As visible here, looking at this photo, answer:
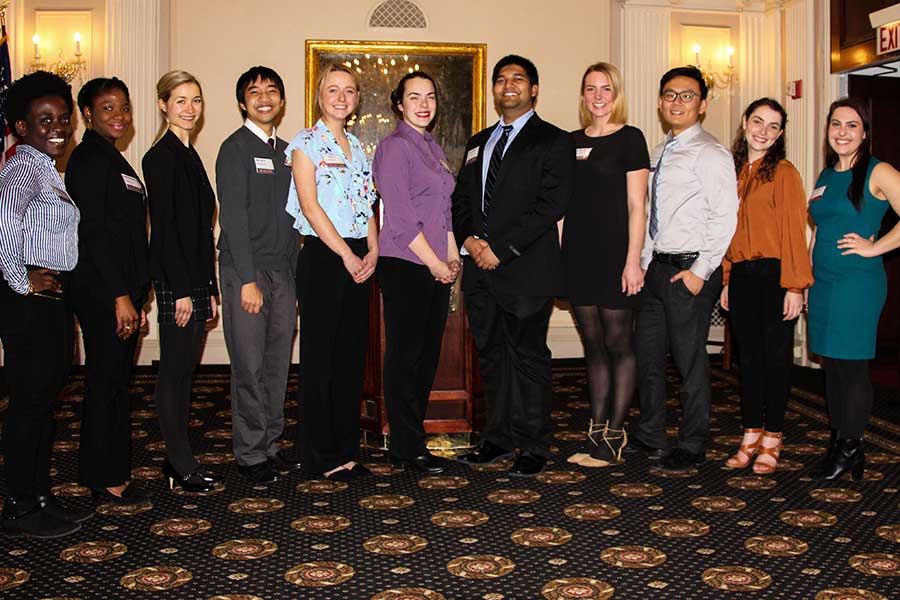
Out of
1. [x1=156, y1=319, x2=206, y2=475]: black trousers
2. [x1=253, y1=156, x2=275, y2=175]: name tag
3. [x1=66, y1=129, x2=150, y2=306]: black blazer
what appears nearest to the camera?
[x1=66, y1=129, x2=150, y2=306]: black blazer

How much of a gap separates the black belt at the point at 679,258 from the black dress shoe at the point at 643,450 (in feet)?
2.83

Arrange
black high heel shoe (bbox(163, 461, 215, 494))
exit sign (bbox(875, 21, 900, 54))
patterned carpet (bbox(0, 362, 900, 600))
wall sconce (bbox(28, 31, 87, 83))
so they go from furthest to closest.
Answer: wall sconce (bbox(28, 31, 87, 83))
exit sign (bbox(875, 21, 900, 54))
black high heel shoe (bbox(163, 461, 215, 494))
patterned carpet (bbox(0, 362, 900, 600))

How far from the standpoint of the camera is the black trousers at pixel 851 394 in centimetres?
358

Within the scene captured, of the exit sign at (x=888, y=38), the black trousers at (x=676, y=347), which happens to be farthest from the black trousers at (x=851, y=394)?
the exit sign at (x=888, y=38)

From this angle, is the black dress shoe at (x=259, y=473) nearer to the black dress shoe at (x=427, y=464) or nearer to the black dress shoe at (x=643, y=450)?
the black dress shoe at (x=427, y=464)

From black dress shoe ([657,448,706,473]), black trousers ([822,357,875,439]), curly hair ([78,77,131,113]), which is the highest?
curly hair ([78,77,131,113])

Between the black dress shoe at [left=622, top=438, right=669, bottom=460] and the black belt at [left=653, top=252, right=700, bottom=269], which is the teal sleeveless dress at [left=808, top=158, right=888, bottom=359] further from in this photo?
the black dress shoe at [left=622, top=438, right=669, bottom=460]

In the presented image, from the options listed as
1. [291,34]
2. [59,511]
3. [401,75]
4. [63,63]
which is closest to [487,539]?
[59,511]

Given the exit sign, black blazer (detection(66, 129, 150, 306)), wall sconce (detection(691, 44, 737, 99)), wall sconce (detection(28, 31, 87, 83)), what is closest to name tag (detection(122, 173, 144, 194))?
black blazer (detection(66, 129, 150, 306))

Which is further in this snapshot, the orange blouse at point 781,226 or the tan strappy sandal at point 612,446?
the tan strappy sandal at point 612,446

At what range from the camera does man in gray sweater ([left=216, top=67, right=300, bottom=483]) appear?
350 centimetres

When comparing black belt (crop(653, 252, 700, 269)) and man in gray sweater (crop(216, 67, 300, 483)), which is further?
black belt (crop(653, 252, 700, 269))

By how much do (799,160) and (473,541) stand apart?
5.08 metres

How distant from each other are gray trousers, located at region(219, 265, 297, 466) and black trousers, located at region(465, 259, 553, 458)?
0.80m
